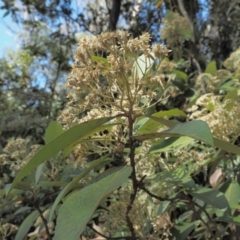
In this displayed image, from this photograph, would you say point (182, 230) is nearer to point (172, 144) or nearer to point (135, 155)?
point (135, 155)

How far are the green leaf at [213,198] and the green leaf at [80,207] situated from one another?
0.32 m

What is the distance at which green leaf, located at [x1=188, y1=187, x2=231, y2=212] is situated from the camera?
3.50ft

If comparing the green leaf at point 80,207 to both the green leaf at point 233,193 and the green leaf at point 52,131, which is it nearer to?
the green leaf at point 52,131

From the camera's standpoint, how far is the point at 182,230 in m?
1.34

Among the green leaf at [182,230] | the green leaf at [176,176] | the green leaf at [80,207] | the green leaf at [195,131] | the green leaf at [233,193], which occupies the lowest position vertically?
the green leaf at [182,230]

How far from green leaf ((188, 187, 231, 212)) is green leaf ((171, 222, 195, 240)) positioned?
0.73 ft

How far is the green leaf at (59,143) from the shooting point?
0.80 meters

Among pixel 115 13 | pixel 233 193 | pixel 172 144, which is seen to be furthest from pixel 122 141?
pixel 115 13


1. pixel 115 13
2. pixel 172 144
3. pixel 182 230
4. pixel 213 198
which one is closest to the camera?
pixel 172 144

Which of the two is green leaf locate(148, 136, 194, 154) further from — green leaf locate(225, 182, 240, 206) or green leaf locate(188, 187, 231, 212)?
green leaf locate(225, 182, 240, 206)

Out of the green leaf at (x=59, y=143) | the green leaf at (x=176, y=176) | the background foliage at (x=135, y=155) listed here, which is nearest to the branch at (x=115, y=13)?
the background foliage at (x=135, y=155)

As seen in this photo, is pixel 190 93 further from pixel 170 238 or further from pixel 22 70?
pixel 22 70

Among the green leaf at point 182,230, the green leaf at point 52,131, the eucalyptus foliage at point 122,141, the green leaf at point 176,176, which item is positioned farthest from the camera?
the green leaf at point 182,230

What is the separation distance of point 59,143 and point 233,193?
0.66 meters
